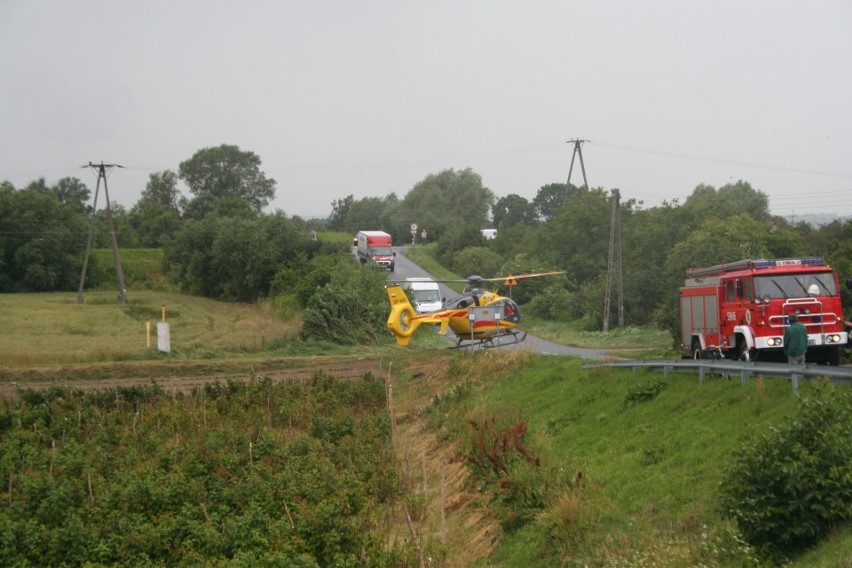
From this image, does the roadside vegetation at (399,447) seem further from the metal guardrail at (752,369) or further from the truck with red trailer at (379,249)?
the truck with red trailer at (379,249)

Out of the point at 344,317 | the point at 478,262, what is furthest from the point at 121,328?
the point at 478,262

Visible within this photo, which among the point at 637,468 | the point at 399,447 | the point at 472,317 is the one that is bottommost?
the point at 399,447

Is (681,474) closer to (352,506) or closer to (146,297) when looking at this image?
(352,506)

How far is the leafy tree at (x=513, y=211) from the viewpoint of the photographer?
130500 millimetres

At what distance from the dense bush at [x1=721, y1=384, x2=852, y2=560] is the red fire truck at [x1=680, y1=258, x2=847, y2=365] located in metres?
9.10

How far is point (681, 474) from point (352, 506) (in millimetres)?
5340

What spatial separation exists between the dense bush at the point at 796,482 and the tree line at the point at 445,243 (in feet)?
52.4

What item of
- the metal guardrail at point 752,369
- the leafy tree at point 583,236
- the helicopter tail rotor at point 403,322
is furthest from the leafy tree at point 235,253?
the metal guardrail at point 752,369

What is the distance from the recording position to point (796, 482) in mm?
9539

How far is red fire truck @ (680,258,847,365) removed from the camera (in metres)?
18.9

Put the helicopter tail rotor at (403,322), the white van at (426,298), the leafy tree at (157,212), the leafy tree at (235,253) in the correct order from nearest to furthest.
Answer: the helicopter tail rotor at (403,322), the white van at (426,298), the leafy tree at (235,253), the leafy tree at (157,212)

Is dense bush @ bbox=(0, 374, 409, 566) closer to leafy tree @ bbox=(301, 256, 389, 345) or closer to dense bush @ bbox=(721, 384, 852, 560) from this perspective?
dense bush @ bbox=(721, 384, 852, 560)

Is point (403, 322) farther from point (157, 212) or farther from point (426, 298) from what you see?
point (157, 212)

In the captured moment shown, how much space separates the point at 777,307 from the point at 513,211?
114 m
